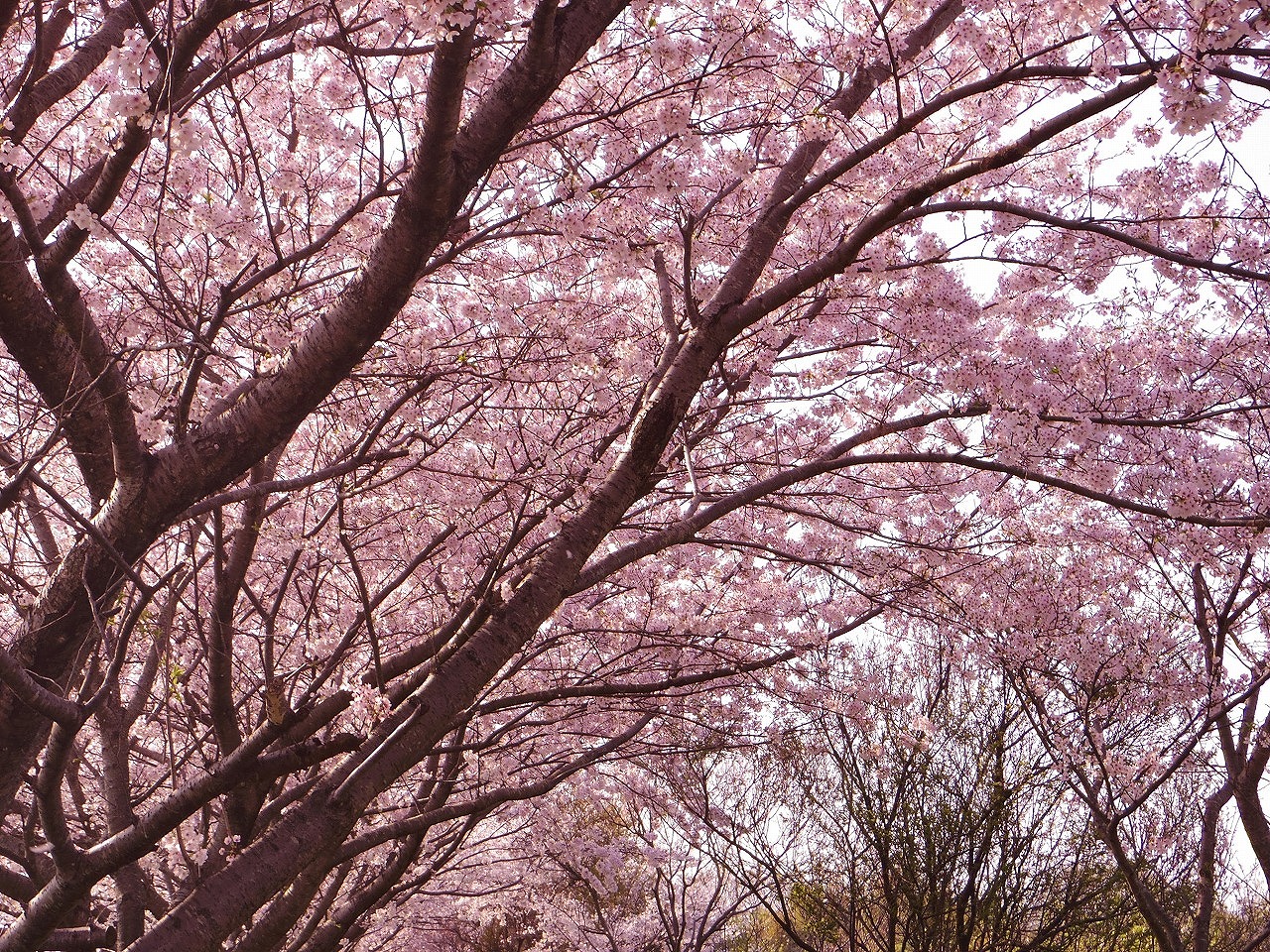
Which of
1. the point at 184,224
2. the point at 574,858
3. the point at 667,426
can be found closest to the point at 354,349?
the point at 667,426

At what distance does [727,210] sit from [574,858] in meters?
10.2

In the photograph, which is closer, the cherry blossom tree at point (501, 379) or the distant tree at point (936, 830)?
the cherry blossom tree at point (501, 379)

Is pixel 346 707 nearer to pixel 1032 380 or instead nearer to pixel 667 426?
pixel 667 426

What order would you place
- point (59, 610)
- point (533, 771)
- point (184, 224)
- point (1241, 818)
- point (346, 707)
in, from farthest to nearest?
point (533, 771), point (1241, 818), point (184, 224), point (346, 707), point (59, 610)

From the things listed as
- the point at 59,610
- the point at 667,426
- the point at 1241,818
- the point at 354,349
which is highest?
the point at 354,349

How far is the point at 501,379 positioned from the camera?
5164 millimetres

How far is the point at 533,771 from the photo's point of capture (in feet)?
33.2

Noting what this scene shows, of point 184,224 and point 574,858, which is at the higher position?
point 184,224

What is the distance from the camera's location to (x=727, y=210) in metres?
7.15

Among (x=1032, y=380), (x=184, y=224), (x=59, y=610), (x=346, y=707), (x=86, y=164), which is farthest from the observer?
(x=1032, y=380)

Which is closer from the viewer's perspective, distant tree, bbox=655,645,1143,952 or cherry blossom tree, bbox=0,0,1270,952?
cherry blossom tree, bbox=0,0,1270,952

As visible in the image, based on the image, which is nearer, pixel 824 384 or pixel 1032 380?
pixel 1032 380

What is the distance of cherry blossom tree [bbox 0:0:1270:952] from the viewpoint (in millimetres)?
3406

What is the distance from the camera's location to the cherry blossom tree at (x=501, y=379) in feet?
11.2
